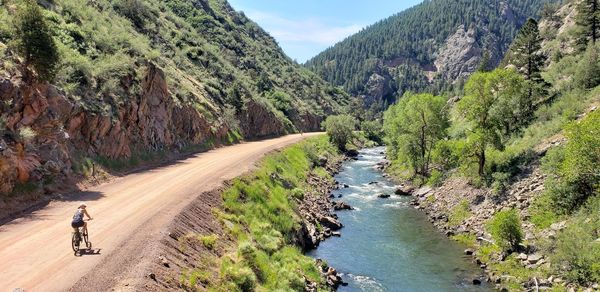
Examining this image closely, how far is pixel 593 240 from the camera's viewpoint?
2548 centimetres

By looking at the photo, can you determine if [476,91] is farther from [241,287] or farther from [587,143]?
[241,287]

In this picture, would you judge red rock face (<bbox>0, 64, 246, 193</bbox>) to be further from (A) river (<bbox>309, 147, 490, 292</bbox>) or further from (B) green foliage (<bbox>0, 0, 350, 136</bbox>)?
(A) river (<bbox>309, 147, 490, 292</bbox>)

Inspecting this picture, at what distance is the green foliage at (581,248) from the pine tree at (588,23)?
43.9 meters

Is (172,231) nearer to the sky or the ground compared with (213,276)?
nearer to the sky

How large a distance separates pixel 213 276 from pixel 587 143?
25.6 meters

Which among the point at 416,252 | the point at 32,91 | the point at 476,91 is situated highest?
the point at 32,91

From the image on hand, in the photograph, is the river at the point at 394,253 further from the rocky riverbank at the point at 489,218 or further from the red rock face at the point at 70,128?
the red rock face at the point at 70,128

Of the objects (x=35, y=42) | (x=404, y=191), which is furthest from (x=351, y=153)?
(x=35, y=42)

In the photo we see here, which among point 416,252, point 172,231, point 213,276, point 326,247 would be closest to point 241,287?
point 213,276

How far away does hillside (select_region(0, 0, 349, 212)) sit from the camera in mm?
26578

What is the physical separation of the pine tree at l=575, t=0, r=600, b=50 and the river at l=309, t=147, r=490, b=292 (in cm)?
3827

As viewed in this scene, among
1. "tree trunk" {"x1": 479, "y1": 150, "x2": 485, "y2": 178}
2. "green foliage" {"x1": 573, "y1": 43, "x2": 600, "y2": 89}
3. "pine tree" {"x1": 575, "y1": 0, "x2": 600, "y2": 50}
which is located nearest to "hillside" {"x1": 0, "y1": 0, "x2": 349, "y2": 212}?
"tree trunk" {"x1": 479, "y1": 150, "x2": 485, "y2": 178}

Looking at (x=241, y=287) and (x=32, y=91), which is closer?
(x=241, y=287)

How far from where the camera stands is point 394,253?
115 ft
